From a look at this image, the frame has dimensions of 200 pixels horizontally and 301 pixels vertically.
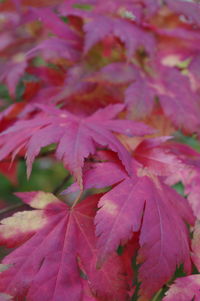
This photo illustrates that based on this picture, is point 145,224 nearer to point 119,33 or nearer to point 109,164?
point 109,164

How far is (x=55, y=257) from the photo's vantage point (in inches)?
23.8

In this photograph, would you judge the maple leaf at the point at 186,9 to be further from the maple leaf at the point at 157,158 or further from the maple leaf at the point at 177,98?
the maple leaf at the point at 157,158

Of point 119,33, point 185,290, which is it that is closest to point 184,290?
point 185,290

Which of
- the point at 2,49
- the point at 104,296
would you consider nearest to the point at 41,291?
the point at 104,296

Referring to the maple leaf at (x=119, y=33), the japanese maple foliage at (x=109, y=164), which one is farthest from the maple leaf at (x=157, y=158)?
the maple leaf at (x=119, y=33)

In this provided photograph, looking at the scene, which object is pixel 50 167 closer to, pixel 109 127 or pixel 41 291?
pixel 109 127

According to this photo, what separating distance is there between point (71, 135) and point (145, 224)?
0.20 metres

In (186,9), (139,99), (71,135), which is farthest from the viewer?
(186,9)

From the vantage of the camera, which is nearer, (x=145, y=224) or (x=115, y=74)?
(x=145, y=224)

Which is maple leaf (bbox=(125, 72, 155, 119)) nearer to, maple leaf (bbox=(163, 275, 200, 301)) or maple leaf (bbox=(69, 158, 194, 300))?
maple leaf (bbox=(69, 158, 194, 300))

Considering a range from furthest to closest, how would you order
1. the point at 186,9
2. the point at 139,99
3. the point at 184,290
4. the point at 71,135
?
the point at 186,9
the point at 139,99
the point at 71,135
the point at 184,290

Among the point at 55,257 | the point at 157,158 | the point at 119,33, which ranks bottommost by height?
the point at 55,257

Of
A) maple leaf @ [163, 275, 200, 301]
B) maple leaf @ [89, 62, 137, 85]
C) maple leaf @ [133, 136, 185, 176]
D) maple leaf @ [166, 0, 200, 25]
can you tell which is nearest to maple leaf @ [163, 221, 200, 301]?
maple leaf @ [163, 275, 200, 301]

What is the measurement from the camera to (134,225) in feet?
1.88
